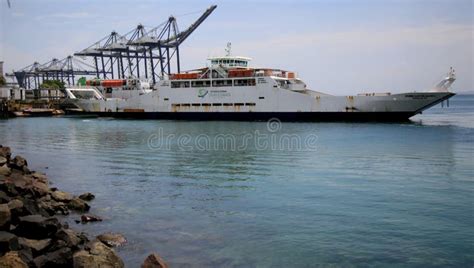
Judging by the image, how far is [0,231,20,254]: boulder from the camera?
688 cm

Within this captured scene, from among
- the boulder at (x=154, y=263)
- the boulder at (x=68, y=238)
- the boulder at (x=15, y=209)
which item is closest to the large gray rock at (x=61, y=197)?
the boulder at (x=15, y=209)

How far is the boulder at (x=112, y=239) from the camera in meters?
9.30

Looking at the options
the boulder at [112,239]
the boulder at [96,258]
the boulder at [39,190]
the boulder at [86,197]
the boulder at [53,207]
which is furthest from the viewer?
the boulder at [86,197]

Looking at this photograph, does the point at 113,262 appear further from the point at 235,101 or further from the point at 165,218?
the point at 235,101

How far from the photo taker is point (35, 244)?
769 centimetres

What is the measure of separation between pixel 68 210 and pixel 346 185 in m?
9.26

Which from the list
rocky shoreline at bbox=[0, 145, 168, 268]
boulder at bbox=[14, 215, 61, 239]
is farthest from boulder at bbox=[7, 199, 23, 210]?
boulder at bbox=[14, 215, 61, 239]

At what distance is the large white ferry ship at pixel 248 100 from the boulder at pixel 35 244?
42.5m

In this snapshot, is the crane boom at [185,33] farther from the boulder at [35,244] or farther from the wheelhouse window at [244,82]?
the boulder at [35,244]

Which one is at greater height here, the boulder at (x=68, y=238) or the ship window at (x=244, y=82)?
the ship window at (x=244, y=82)

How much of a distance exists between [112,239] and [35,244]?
2014mm

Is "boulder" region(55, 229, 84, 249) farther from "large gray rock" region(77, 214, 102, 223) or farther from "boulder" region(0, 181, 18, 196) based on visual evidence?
"boulder" region(0, 181, 18, 196)

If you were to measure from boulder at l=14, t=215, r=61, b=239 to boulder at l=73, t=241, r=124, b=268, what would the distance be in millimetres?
825

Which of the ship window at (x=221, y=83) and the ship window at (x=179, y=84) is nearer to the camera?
the ship window at (x=221, y=83)
